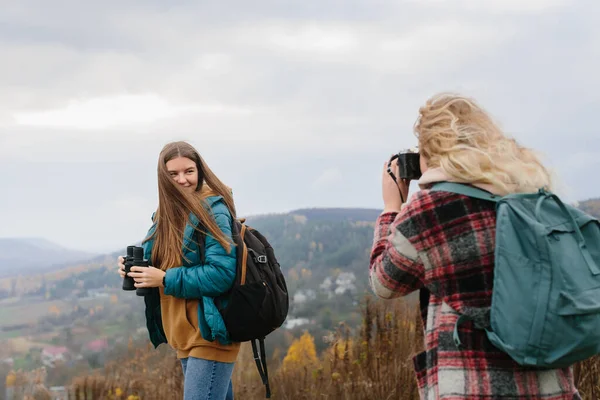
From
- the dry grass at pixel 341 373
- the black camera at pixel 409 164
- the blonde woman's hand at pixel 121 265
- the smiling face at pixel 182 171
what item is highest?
the smiling face at pixel 182 171

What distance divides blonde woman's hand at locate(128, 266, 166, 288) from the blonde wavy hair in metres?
1.41

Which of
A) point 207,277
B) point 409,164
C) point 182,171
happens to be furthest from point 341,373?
point 409,164

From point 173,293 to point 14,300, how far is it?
27833 mm

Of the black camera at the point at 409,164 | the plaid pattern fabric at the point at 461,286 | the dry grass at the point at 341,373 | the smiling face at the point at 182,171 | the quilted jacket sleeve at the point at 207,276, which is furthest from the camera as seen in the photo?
the dry grass at the point at 341,373

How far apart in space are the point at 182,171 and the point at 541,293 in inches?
72.0

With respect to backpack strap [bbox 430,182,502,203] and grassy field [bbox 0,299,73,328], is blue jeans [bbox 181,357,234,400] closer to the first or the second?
backpack strap [bbox 430,182,502,203]

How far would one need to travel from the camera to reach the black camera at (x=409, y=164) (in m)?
2.24

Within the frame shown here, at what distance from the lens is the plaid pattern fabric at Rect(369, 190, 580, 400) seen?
6.33ft

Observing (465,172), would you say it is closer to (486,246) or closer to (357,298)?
(486,246)

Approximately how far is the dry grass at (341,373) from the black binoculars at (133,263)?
1.76 metres

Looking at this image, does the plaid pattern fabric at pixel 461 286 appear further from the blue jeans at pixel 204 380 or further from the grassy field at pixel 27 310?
the grassy field at pixel 27 310

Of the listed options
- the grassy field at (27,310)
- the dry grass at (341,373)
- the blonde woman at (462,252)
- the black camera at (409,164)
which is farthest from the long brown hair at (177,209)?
the grassy field at (27,310)

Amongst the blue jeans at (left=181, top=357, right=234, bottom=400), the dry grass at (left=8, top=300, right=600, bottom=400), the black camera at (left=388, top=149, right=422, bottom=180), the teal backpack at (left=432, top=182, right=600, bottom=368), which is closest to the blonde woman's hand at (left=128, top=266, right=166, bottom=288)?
the blue jeans at (left=181, top=357, right=234, bottom=400)

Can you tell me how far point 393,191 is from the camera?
2.33 metres
